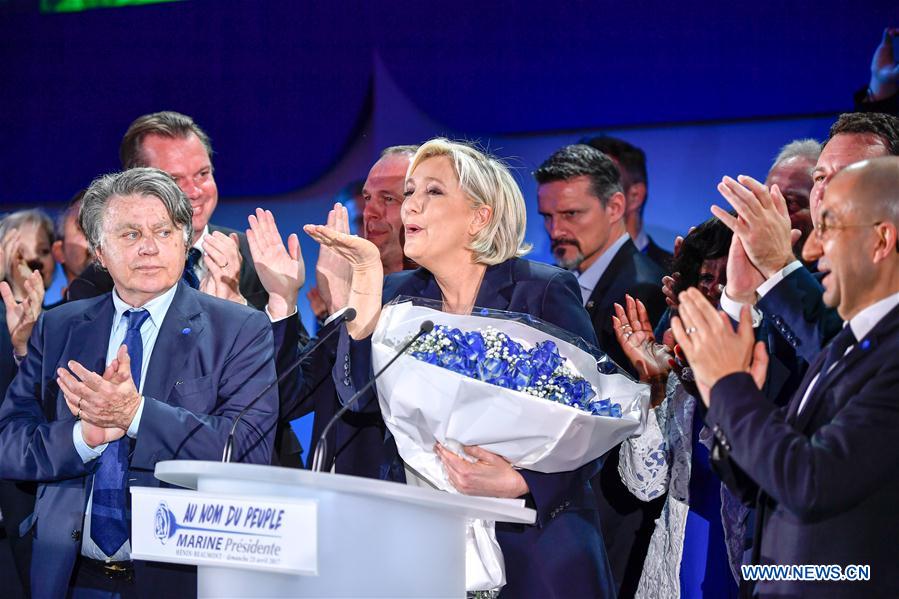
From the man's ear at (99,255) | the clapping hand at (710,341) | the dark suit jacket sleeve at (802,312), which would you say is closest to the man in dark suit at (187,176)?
the man's ear at (99,255)

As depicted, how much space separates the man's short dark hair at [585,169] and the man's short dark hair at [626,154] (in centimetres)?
14

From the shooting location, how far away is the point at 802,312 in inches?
102

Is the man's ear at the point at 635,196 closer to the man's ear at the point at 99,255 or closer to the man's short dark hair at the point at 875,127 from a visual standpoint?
the man's short dark hair at the point at 875,127

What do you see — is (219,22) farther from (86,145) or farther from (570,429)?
(570,429)

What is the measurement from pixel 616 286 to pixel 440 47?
1471 mm

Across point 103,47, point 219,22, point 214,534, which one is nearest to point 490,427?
point 214,534

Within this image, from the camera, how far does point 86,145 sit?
553 centimetres

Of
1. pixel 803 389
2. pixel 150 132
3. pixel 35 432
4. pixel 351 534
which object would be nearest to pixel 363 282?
pixel 35 432

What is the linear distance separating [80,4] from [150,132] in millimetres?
1616

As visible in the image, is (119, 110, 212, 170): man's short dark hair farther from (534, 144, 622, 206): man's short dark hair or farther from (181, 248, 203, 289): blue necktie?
(534, 144, 622, 206): man's short dark hair

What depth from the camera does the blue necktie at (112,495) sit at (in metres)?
2.81

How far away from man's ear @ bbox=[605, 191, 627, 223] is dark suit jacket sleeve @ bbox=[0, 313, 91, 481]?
2.29m

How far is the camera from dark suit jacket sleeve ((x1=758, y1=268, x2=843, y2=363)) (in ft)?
8.39

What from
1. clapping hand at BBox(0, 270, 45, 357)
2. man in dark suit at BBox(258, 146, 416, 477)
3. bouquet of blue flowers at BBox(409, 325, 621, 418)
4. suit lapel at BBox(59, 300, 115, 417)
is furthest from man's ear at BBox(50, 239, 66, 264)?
bouquet of blue flowers at BBox(409, 325, 621, 418)
